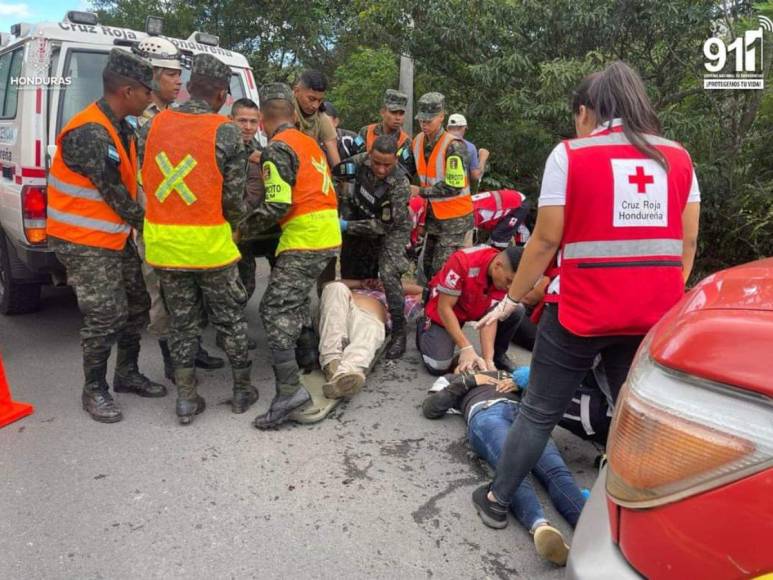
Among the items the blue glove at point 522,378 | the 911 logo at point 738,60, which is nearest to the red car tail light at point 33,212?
the blue glove at point 522,378

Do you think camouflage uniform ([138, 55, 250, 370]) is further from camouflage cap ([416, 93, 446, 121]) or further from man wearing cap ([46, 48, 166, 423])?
camouflage cap ([416, 93, 446, 121])

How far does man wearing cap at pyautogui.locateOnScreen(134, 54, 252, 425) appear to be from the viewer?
2.93 m

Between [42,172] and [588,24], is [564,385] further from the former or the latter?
[588,24]

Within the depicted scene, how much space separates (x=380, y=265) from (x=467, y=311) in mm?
734

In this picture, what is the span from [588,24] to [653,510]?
19.2ft

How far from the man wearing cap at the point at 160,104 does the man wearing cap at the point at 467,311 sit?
148 cm

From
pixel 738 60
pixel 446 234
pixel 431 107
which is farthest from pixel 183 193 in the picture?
pixel 738 60

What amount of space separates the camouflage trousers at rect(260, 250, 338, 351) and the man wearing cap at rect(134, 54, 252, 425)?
0.18m

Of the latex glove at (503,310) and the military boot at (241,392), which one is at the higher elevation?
the latex glove at (503,310)

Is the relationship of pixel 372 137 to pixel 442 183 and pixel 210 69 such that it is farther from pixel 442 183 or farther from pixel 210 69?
pixel 210 69

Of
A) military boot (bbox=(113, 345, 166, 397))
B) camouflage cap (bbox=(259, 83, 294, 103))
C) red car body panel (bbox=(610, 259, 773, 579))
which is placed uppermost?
camouflage cap (bbox=(259, 83, 294, 103))

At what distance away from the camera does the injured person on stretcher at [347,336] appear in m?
3.39

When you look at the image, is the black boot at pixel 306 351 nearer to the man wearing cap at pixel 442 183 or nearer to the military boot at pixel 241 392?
the military boot at pixel 241 392

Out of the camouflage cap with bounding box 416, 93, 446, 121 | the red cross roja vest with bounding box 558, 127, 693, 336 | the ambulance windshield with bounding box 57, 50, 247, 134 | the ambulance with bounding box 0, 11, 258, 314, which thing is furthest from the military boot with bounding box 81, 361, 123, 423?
the camouflage cap with bounding box 416, 93, 446, 121
